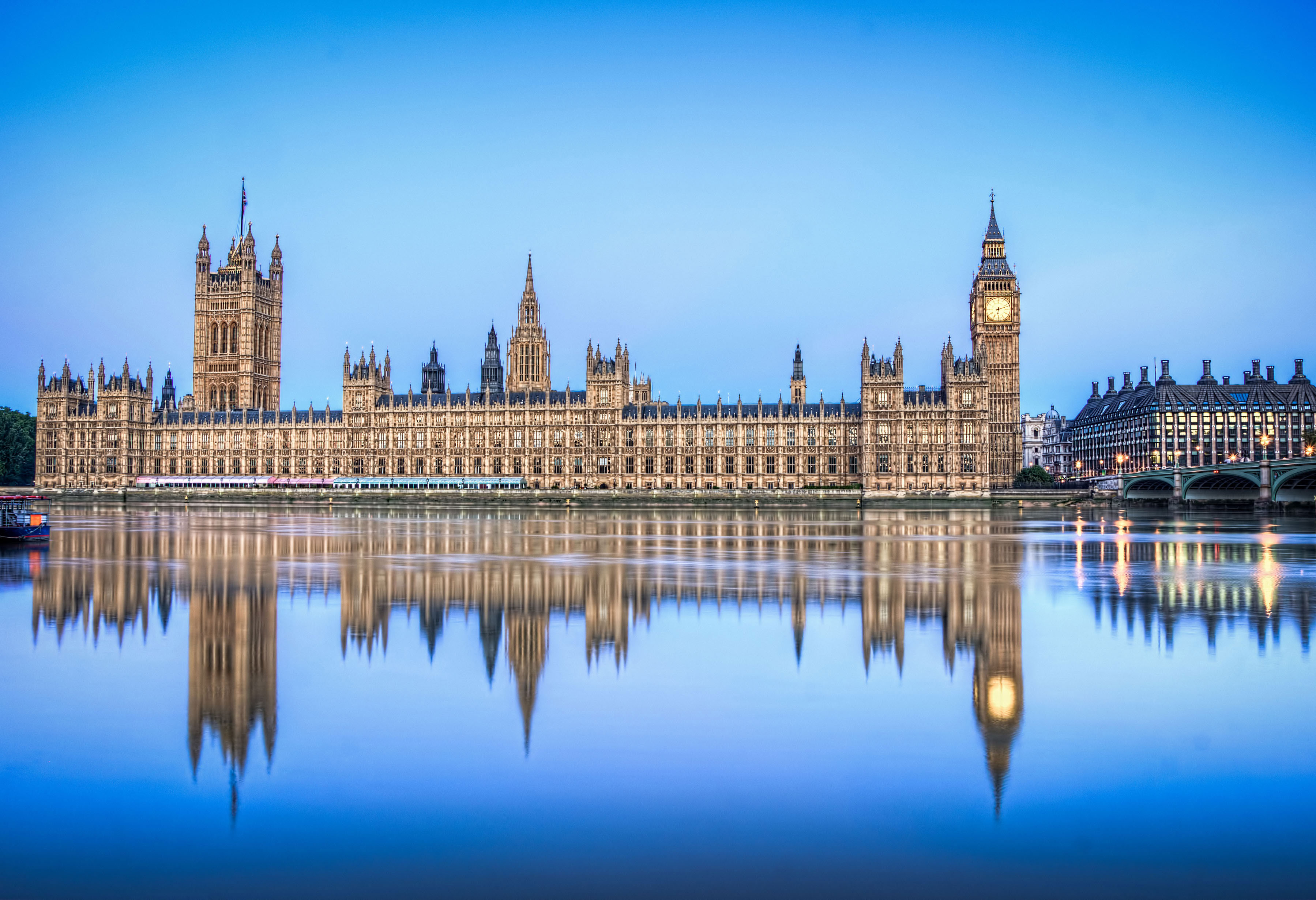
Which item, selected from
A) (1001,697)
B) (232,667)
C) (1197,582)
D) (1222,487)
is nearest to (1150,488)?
(1222,487)

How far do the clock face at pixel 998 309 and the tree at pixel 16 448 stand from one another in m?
118

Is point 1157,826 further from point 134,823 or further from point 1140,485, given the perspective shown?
point 1140,485

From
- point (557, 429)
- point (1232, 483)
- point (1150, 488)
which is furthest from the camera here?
point (557, 429)

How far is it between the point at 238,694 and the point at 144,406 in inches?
5230

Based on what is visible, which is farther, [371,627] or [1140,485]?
[1140,485]

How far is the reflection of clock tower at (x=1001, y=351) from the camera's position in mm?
127688

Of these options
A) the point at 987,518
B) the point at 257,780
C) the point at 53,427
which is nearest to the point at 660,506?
the point at 987,518

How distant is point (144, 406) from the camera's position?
132875 mm

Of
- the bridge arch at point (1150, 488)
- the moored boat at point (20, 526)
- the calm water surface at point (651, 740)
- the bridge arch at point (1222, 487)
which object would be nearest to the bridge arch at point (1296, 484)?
the bridge arch at point (1222, 487)

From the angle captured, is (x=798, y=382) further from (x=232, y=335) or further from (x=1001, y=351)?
(x=232, y=335)

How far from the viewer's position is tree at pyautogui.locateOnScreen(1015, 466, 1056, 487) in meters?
121

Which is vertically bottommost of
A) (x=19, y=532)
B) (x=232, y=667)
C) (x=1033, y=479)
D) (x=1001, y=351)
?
(x=232, y=667)

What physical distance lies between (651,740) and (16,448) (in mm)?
147393

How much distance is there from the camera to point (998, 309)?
133 m
